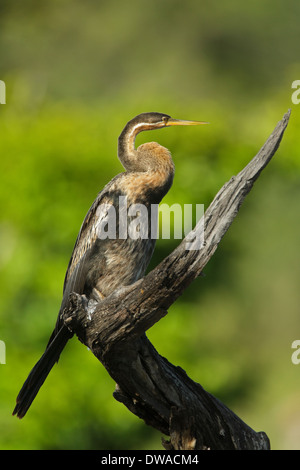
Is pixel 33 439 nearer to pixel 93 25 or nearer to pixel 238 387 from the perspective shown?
pixel 238 387

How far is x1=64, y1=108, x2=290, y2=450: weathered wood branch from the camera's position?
2.88 m

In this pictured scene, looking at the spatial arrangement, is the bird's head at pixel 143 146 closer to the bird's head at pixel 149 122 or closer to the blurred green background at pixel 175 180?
the bird's head at pixel 149 122

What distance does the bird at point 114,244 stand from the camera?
132 inches

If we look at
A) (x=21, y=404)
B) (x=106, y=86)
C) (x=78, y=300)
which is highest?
(x=106, y=86)

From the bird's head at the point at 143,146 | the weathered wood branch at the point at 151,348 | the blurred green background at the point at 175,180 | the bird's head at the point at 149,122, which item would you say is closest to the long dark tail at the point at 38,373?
the weathered wood branch at the point at 151,348

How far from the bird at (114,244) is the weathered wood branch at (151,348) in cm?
19

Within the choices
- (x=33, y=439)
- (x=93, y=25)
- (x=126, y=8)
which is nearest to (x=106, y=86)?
(x=93, y=25)

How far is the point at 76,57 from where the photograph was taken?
13148 millimetres

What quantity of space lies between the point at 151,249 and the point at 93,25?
11480 millimetres

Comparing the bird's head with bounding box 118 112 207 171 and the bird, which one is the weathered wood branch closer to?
the bird

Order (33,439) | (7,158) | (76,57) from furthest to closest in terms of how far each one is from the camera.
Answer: (76,57) < (7,158) < (33,439)

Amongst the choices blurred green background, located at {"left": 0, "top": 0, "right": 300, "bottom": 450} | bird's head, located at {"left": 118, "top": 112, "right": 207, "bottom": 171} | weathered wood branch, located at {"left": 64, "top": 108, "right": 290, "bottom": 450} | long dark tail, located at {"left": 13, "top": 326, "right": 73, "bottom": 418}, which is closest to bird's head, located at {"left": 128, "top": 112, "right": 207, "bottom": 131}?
bird's head, located at {"left": 118, "top": 112, "right": 207, "bottom": 171}

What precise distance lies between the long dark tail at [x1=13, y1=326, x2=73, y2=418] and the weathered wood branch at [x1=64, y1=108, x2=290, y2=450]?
0.69ft

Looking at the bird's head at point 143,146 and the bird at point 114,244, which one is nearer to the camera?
the bird's head at point 143,146
